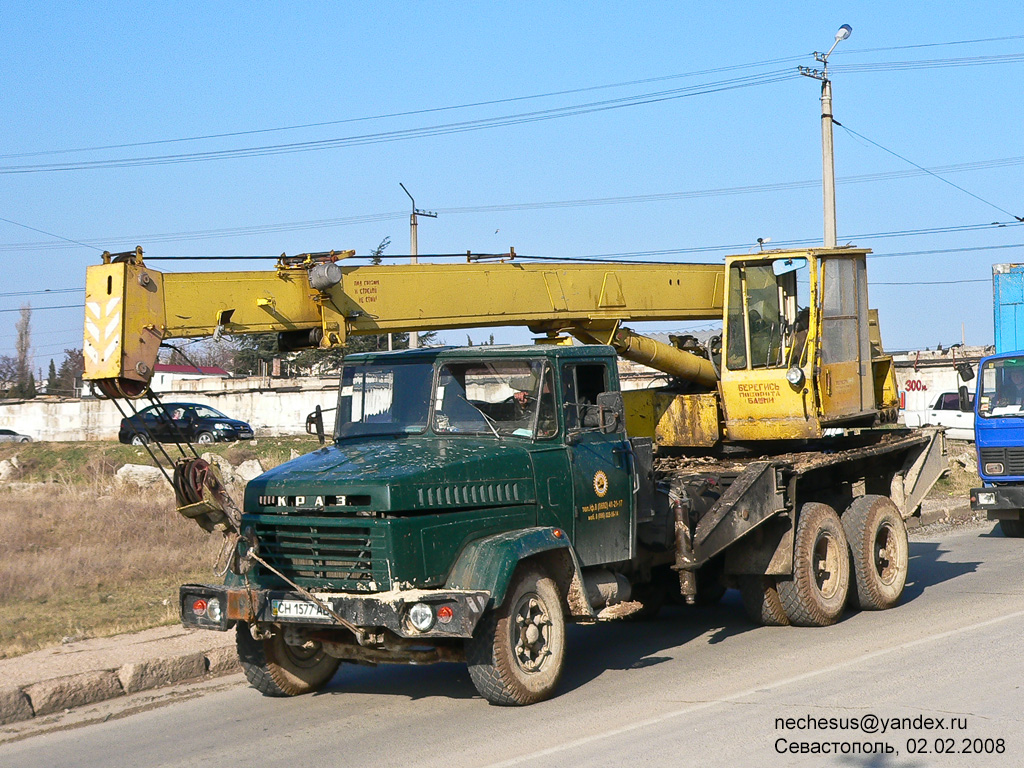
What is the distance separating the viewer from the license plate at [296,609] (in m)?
6.78

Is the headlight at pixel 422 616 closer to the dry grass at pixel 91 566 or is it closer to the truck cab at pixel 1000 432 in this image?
the dry grass at pixel 91 566

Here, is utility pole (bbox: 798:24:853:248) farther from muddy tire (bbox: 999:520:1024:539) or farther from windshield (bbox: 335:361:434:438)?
windshield (bbox: 335:361:434:438)

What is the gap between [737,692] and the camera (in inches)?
289

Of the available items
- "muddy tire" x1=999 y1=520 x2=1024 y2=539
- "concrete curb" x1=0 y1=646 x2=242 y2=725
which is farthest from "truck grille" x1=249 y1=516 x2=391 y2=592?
"muddy tire" x1=999 y1=520 x2=1024 y2=539

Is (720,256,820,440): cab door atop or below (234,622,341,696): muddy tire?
atop

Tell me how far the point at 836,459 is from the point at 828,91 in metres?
13.3

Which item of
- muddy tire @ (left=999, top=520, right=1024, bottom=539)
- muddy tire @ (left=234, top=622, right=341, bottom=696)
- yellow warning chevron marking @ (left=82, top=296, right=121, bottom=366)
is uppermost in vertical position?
yellow warning chevron marking @ (left=82, top=296, right=121, bottom=366)

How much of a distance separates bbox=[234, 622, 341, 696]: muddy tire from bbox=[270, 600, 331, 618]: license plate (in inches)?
23.4

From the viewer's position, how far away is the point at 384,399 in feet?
26.6

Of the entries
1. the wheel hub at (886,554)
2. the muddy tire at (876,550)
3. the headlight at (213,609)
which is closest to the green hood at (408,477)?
the headlight at (213,609)

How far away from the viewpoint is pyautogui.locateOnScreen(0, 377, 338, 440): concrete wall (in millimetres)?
45625

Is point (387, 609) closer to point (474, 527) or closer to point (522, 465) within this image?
point (474, 527)

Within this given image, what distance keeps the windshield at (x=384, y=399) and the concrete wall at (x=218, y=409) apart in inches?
1398

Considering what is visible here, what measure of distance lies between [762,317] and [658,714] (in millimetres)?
5024
